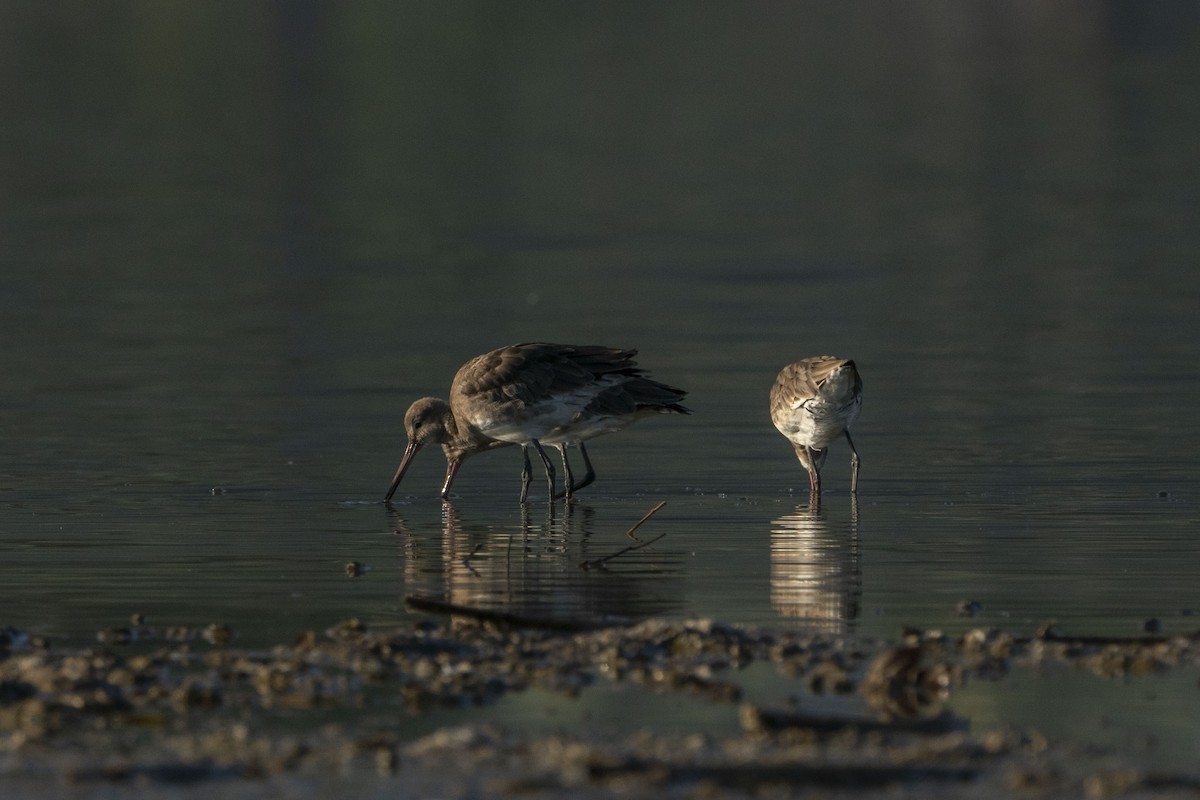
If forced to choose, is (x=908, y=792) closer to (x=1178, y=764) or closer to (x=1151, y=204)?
(x=1178, y=764)

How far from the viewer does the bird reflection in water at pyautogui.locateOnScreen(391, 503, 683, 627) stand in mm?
10836

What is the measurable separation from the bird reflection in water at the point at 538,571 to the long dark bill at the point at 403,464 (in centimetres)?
69

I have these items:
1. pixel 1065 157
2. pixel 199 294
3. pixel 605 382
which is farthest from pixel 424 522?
pixel 1065 157

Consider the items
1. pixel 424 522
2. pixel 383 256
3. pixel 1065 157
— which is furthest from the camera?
pixel 1065 157

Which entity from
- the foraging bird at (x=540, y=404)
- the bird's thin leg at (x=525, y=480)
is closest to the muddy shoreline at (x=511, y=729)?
the bird's thin leg at (x=525, y=480)

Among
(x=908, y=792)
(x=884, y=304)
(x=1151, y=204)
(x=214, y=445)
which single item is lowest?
(x=908, y=792)

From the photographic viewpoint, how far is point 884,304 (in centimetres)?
2700

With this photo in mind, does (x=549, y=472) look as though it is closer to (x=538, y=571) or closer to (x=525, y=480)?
(x=525, y=480)

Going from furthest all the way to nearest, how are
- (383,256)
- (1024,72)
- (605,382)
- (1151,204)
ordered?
1. (1024,72)
2. (1151,204)
3. (383,256)
4. (605,382)

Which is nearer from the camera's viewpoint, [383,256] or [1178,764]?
[1178,764]

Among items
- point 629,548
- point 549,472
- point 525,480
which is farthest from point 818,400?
point 629,548

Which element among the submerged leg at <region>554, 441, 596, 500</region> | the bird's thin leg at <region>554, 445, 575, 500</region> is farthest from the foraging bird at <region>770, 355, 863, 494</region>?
the bird's thin leg at <region>554, 445, 575, 500</region>

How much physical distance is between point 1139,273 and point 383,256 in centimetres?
1128

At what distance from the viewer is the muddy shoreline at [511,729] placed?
24.7 feet
